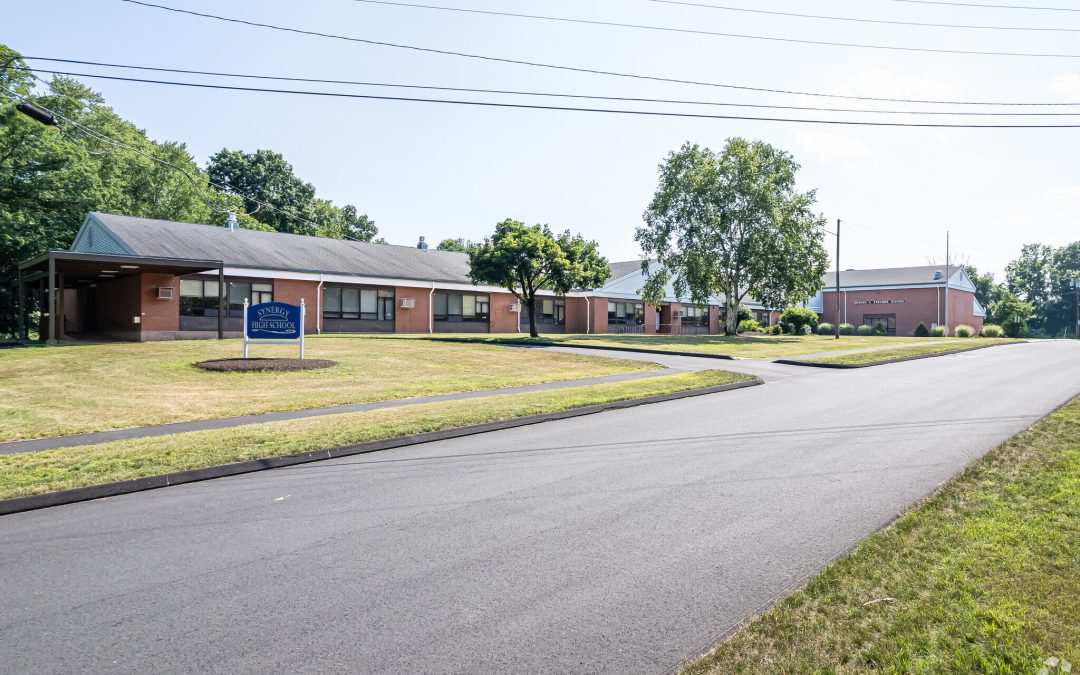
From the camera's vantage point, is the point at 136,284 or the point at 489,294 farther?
the point at 489,294

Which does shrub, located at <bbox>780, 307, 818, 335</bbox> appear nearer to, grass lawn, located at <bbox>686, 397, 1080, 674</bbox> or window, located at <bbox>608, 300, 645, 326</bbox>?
window, located at <bbox>608, 300, 645, 326</bbox>

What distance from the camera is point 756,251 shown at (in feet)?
144

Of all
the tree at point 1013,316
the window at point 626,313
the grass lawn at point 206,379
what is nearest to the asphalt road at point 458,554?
the grass lawn at point 206,379

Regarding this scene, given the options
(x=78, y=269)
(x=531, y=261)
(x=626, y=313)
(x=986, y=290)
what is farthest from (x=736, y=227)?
(x=986, y=290)

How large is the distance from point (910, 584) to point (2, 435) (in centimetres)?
1179

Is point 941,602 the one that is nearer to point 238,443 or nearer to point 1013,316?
point 238,443

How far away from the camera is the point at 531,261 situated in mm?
33031

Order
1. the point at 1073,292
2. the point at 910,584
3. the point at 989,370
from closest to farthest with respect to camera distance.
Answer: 1. the point at 910,584
2. the point at 989,370
3. the point at 1073,292

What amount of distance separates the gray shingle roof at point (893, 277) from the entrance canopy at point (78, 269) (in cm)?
6242

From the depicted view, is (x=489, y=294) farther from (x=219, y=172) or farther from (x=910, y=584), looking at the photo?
(x=219, y=172)

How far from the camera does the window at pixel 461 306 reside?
140 feet

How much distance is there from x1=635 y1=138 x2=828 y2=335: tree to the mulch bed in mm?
32371

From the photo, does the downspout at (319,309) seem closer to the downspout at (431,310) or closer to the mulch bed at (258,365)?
the downspout at (431,310)

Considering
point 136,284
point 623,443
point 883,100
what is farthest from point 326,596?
point 136,284
